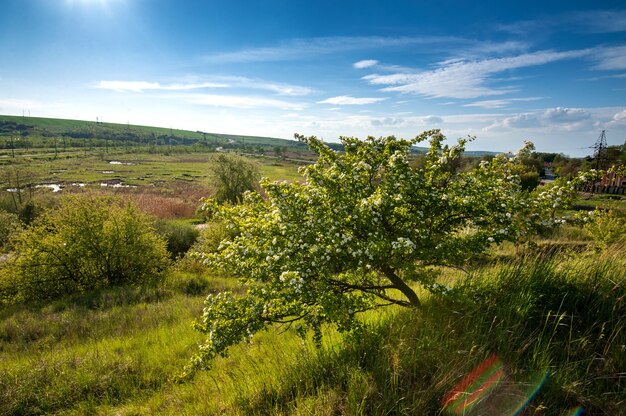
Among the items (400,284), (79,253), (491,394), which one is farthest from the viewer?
(79,253)

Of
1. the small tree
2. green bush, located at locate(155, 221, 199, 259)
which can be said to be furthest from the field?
the small tree

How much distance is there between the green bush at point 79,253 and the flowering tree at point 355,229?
16546 mm

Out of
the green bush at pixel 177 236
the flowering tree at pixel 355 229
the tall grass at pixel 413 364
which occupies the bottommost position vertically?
the green bush at pixel 177 236

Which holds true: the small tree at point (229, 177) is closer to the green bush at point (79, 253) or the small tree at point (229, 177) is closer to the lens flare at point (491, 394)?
the green bush at point (79, 253)

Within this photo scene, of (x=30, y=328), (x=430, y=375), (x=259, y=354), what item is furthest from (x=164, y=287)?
(x=430, y=375)

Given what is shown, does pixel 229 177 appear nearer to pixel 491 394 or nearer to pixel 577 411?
pixel 491 394

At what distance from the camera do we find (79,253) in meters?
19.4

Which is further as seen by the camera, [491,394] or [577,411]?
[491,394]

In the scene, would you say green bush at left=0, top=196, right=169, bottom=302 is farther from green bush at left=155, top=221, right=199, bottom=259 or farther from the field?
green bush at left=155, top=221, right=199, bottom=259

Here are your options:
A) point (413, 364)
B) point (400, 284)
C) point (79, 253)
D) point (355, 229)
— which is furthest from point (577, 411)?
point (79, 253)

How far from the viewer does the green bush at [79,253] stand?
18844 mm

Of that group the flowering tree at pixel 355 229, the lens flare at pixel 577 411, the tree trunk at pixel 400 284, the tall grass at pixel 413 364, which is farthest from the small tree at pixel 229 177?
the lens flare at pixel 577 411

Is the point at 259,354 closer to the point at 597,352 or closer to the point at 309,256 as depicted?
the point at 309,256

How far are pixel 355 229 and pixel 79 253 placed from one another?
19.8 m
